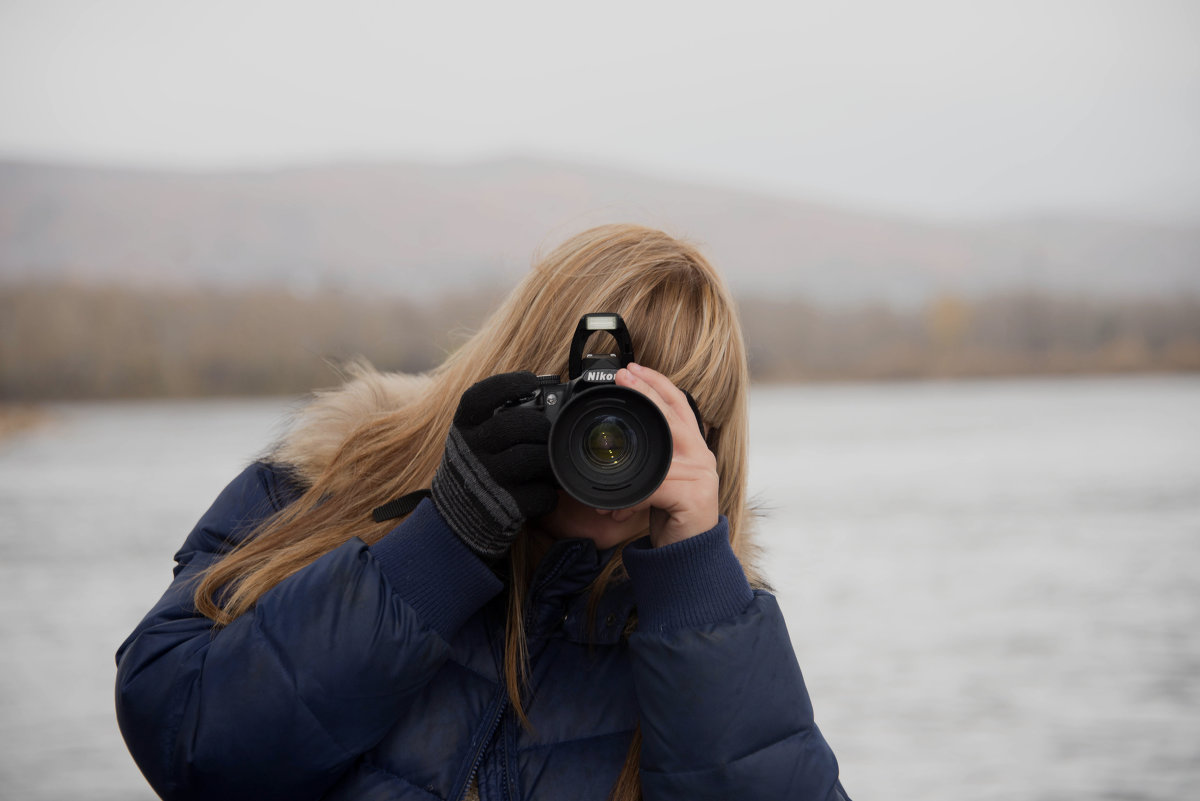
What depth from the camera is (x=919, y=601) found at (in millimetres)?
4750

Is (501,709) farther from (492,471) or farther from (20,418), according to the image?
(20,418)

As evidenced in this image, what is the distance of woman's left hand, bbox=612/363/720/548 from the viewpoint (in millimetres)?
1038

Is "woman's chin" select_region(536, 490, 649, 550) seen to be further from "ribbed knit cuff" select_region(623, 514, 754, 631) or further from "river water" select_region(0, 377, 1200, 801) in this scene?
"river water" select_region(0, 377, 1200, 801)

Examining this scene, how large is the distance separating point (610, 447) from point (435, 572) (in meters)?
0.23

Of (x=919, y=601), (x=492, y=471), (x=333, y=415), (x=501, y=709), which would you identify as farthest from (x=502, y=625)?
(x=919, y=601)

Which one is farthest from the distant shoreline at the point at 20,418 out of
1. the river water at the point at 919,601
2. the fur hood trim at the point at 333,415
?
the fur hood trim at the point at 333,415

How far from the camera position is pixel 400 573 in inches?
40.1

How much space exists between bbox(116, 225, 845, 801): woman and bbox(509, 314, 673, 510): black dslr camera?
0.06ft

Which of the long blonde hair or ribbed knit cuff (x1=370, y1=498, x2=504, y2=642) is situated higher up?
the long blonde hair

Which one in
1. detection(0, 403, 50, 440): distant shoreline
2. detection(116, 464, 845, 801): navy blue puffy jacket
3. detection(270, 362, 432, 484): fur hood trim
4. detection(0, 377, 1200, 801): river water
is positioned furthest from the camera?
detection(0, 403, 50, 440): distant shoreline

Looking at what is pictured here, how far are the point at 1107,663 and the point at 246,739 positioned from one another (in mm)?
3954

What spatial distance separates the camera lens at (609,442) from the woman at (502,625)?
47 millimetres

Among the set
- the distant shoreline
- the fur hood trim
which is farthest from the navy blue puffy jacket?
the distant shoreline

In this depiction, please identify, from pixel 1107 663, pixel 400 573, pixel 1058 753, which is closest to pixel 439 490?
pixel 400 573
